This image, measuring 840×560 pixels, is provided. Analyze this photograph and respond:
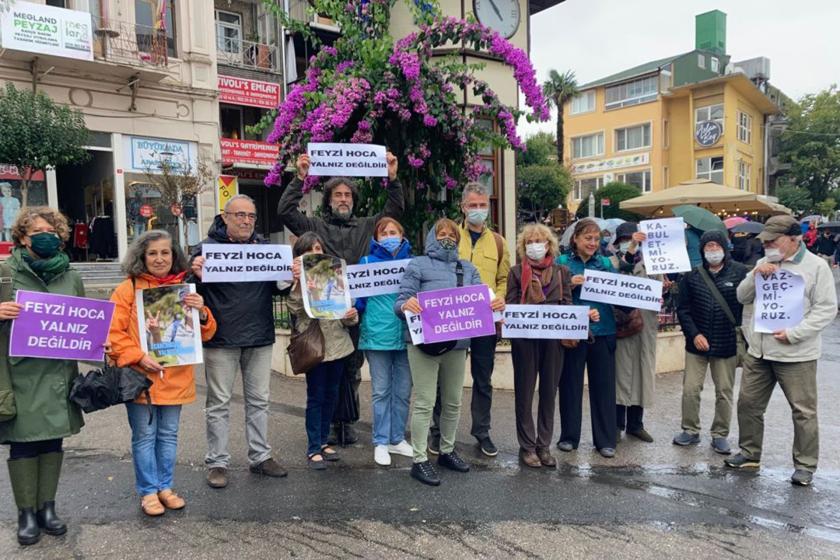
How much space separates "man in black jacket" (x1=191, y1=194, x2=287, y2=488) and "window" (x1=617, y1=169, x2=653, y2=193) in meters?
38.5

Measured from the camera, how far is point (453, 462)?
179 inches

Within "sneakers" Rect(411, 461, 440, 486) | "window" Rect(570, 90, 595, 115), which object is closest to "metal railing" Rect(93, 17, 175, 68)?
"sneakers" Rect(411, 461, 440, 486)

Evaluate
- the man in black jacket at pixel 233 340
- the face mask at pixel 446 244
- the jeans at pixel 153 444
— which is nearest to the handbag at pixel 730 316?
the face mask at pixel 446 244

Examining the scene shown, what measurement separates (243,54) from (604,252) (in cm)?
2018

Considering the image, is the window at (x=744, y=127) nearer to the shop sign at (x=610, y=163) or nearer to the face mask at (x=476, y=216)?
the shop sign at (x=610, y=163)

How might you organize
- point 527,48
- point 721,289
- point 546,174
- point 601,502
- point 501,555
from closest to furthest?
Answer: point 501,555 < point 601,502 < point 721,289 < point 527,48 < point 546,174

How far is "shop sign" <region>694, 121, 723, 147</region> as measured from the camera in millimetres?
36344

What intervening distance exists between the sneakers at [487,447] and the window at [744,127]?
→ 39.7 metres

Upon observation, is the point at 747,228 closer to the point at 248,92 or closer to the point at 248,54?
the point at 248,92

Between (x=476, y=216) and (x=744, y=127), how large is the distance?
4075 cm

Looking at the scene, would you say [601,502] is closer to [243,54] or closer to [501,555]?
[501,555]

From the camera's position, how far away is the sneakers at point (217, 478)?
4.15 metres

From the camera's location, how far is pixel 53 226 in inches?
133

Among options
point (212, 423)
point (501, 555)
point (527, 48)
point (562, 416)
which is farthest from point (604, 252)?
point (527, 48)
